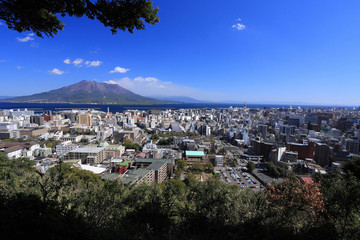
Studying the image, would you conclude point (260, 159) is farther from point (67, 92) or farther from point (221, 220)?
point (67, 92)

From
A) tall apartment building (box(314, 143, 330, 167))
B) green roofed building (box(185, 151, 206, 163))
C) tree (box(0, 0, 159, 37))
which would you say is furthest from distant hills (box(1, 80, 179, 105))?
tree (box(0, 0, 159, 37))

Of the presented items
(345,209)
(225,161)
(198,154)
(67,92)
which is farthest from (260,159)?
(67,92)

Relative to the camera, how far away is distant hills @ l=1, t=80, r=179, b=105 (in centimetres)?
8356

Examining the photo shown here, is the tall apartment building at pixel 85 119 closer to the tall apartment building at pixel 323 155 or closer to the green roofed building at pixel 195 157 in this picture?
the green roofed building at pixel 195 157

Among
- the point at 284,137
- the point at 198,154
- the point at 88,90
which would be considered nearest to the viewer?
the point at 198,154

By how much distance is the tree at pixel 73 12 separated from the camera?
70.4 inches

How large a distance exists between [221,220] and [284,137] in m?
20.8

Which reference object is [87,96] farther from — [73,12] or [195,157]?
[73,12]

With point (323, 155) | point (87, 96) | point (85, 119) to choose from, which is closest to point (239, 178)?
point (323, 155)

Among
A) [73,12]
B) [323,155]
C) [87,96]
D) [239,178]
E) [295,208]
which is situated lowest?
[239,178]

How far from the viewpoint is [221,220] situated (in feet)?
7.69

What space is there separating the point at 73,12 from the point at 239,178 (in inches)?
419

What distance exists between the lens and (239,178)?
34.2ft

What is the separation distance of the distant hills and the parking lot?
75.7 metres
